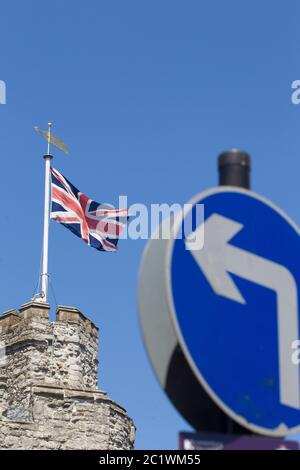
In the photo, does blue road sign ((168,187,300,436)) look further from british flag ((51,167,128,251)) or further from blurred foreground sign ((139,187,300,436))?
british flag ((51,167,128,251))

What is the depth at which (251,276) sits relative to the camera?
128 inches

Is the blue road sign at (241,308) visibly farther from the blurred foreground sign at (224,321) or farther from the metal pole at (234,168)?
the metal pole at (234,168)

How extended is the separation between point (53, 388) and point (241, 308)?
16519 mm

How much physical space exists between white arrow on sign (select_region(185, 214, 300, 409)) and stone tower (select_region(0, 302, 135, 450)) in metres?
15.0

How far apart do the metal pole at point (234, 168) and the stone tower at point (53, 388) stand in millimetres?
14839

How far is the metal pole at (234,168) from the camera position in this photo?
11.5 ft

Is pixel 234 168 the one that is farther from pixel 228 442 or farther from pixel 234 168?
pixel 228 442

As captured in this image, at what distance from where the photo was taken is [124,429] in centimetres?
2012

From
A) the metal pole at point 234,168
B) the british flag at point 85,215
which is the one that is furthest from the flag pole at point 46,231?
the metal pole at point 234,168

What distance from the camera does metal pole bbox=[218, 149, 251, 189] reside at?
11.5ft

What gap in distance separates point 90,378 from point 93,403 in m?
1.25

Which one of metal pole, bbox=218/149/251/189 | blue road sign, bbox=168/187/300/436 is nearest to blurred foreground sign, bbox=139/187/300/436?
blue road sign, bbox=168/187/300/436
